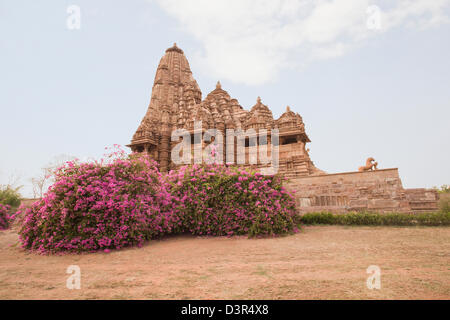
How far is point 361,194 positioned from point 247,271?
26.3 ft

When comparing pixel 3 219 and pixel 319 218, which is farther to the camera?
pixel 3 219

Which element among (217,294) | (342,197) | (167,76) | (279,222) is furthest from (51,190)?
(167,76)

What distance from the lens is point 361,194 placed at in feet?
30.7

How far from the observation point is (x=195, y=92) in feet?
80.9

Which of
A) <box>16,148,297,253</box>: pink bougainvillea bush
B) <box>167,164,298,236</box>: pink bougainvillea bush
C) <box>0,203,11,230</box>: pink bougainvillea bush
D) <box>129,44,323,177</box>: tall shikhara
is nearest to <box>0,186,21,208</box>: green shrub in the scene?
<box>0,203,11,230</box>: pink bougainvillea bush

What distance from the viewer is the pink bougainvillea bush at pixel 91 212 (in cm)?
523

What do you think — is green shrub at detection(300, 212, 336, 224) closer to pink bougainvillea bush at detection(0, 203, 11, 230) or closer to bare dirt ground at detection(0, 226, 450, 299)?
bare dirt ground at detection(0, 226, 450, 299)

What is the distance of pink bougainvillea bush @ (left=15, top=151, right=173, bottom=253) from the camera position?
523 cm

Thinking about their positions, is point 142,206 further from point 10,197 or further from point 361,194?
point 10,197

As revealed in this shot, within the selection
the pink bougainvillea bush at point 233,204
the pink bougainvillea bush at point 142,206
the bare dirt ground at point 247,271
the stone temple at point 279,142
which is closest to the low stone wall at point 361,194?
the stone temple at point 279,142

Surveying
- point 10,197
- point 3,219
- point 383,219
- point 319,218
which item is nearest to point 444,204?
point 383,219

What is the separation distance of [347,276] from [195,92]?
78.4 feet

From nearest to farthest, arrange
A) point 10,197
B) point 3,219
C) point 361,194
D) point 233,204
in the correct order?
point 233,204
point 361,194
point 3,219
point 10,197
